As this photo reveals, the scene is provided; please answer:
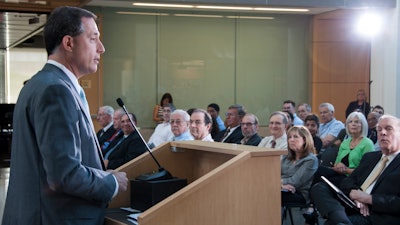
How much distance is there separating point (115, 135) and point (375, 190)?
4.12 meters

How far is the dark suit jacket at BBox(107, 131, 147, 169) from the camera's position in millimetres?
6348

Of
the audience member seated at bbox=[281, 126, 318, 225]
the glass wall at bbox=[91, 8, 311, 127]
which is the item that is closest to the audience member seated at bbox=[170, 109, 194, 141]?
the audience member seated at bbox=[281, 126, 318, 225]

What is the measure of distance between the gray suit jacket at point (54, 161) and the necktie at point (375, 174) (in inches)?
111

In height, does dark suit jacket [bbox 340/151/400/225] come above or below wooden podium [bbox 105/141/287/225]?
below

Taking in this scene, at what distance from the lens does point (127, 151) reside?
6.51m

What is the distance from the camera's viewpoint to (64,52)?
86.7 inches

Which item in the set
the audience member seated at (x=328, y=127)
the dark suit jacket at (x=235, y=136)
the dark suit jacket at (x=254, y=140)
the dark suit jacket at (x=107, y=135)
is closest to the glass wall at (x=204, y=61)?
the audience member seated at (x=328, y=127)

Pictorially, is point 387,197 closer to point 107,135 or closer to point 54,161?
point 54,161

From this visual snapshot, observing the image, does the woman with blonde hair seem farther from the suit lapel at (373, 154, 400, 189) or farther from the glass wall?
the glass wall

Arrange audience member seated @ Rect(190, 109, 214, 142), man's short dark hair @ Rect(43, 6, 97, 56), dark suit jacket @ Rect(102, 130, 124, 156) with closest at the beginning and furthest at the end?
man's short dark hair @ Rect(43, 6, 97, 56) < audience member seated @ Rect(190, 109, 214, 142) < dark suit jacket @ Rect(102, 130, 124, 156)

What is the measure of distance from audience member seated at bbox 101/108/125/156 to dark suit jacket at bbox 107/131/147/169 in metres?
0.58

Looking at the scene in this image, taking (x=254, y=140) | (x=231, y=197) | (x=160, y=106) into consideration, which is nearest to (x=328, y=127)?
(x=254, y=140)

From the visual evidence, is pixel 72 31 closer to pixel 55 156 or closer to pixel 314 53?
pixel 55 156

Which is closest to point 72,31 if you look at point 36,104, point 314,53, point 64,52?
point 64,52
